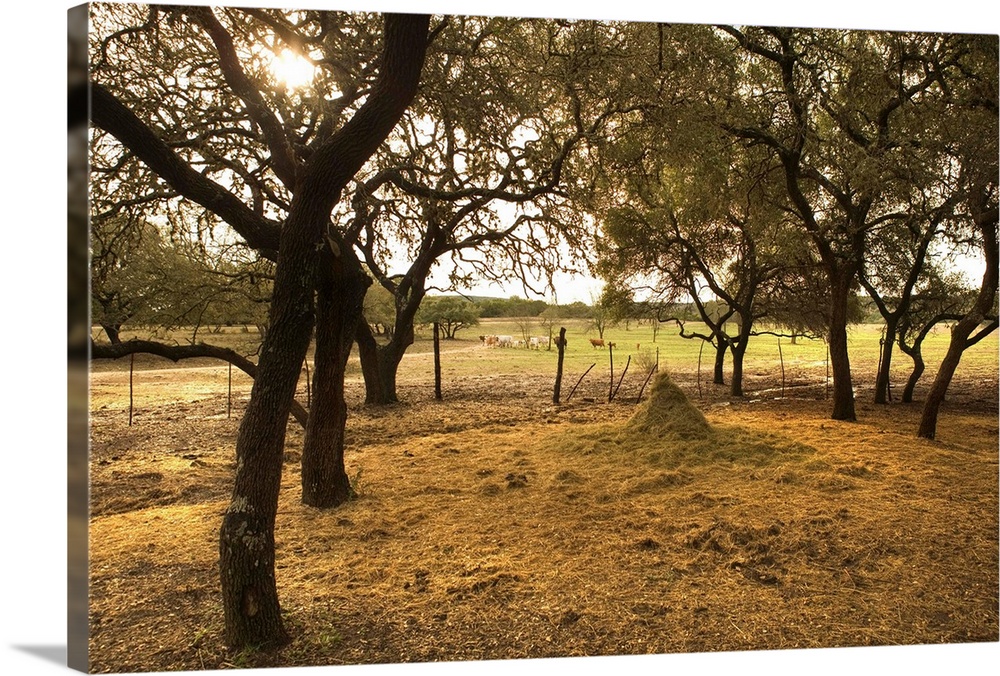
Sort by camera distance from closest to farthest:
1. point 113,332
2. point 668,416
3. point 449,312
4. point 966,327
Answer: point 113,332 → point 966,327 → point 668,416 → point 449,312

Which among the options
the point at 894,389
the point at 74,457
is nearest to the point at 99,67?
the point at 74,457

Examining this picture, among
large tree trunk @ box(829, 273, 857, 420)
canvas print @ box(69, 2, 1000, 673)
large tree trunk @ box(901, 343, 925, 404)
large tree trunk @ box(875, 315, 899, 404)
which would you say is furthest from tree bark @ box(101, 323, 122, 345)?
large tree trunk @ box(901, 343, 925, 404)

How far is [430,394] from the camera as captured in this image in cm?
711

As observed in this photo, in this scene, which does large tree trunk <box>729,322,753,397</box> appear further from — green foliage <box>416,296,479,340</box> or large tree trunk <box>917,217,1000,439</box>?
green foliage <box>416,296,479,340</box>

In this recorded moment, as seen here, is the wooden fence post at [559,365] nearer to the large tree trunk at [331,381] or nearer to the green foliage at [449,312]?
the green foliage at [449,312]

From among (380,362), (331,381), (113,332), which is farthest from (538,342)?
(113,332)

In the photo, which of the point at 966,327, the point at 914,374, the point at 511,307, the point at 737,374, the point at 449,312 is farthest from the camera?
the point at 914,374

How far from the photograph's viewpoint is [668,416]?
4965 mm

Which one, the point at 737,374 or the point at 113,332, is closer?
the point at 113,332

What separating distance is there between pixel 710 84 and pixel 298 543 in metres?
4.14

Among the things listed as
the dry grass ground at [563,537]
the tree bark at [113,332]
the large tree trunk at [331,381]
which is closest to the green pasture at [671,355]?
the dry grass ground at [563,537]

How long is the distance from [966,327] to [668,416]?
2.29 metres

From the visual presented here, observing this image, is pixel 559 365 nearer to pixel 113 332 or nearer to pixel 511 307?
pixel 511 307

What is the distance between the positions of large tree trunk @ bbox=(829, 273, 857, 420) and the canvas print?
0.04 m
